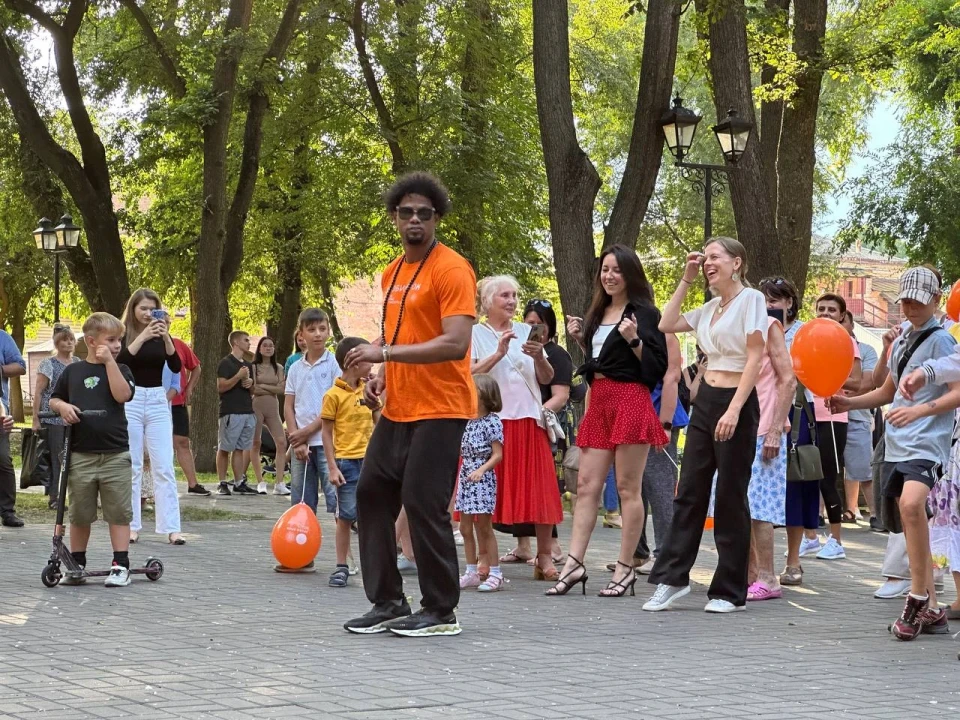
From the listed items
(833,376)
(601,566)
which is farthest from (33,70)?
(833,376)

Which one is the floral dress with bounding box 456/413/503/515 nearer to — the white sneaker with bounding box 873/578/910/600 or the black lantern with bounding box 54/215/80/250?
the white sneaker with bounding box 873/578/910/600

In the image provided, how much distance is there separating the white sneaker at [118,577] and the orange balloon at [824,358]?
4.51 m

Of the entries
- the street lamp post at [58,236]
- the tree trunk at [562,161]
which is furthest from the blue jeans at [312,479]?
the street lamp post at [58,236]

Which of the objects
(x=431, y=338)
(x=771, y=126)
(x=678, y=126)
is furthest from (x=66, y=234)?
(x=431, y=338)

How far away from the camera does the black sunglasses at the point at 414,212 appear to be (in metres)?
7.33

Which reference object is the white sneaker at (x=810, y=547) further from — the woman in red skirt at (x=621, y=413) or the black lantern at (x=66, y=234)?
the black lantern at (x=66, y=234)

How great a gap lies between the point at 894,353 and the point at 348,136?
21867 millimetres

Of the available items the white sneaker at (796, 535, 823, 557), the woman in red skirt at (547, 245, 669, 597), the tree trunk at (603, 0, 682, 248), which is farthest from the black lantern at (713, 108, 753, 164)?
the woman in red skirt at (547, 245, 669, 597)

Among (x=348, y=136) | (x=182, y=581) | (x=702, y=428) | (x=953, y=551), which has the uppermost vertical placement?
(x=348, y=136)

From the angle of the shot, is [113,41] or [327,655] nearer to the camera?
[327,655]

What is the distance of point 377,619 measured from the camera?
734 cm

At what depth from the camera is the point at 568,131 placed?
52.3ft

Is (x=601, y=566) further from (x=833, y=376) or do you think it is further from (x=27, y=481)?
(x=27, y=481)

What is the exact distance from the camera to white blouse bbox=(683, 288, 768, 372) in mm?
8227
